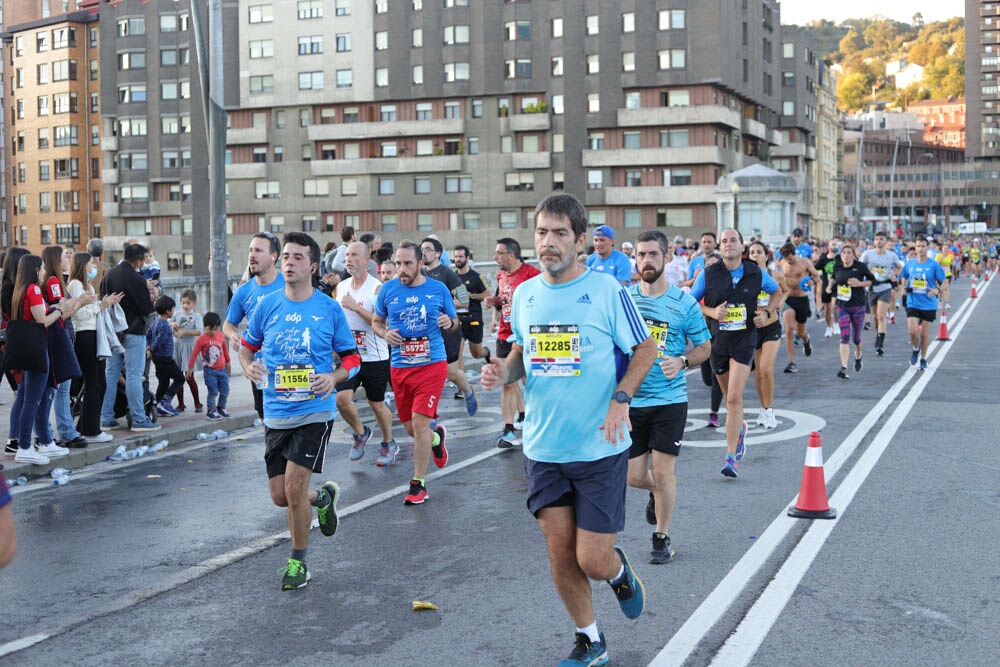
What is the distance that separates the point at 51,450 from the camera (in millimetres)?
10469

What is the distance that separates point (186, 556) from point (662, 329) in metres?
3.31

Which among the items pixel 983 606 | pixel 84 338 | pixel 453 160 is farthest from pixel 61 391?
pixel 453 160

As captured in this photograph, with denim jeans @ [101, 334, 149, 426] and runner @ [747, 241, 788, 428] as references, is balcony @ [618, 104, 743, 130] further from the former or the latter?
denim jeans @ [101, 334, 149, 426]

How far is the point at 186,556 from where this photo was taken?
7129 mm

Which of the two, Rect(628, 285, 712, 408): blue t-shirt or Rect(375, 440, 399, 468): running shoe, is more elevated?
Rect(628, 285, 712, 408): blue t-shirt

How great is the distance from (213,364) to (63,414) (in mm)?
2235

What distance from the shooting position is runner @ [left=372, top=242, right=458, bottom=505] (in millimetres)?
9008

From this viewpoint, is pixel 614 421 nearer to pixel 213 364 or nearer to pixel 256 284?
pixel 256 284

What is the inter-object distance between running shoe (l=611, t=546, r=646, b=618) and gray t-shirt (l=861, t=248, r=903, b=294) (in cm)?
1591

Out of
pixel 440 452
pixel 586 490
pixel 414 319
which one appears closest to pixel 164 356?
pixel 440 452

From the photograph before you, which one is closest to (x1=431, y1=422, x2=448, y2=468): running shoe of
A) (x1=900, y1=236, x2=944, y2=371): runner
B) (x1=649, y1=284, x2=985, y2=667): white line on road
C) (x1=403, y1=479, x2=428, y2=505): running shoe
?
(x1=403, y1=479, x2=428, y2=505): running shoe

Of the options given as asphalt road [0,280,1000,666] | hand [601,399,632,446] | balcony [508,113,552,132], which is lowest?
asphalt road [0,280,1000,666]

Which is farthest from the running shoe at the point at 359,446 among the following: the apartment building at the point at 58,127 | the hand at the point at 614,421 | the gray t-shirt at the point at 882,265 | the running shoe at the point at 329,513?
the apartment building at the point at 58,127

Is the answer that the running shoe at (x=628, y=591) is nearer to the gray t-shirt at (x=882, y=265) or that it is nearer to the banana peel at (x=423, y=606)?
the banana peel at (x=423, y=606)
